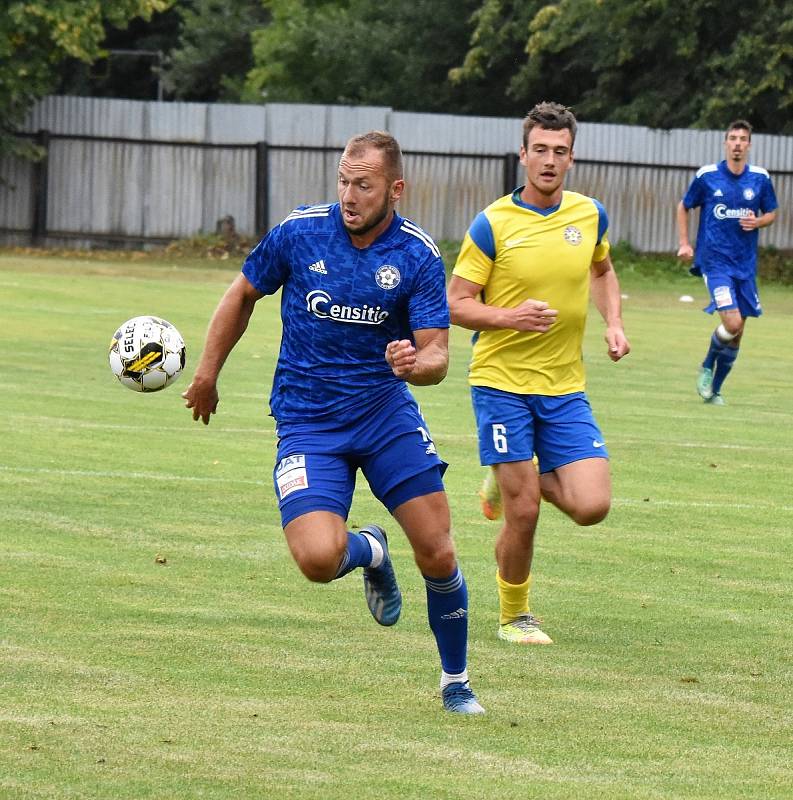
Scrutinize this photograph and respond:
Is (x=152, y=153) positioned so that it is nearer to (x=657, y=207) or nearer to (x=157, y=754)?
(x=657, y=207)

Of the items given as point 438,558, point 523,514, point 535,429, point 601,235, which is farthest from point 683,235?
point 438,558

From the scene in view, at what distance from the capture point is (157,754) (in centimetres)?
579

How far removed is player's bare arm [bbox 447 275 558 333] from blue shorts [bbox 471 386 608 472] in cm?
44

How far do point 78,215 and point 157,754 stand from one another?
1264 inches

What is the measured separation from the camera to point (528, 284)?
8320mm

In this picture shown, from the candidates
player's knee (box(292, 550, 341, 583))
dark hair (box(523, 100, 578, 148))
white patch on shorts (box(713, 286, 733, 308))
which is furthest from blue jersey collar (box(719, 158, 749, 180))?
player's knee (box(292, 550, 341, 583))

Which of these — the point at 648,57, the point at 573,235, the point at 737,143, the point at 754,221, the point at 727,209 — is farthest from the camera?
the point at 648,57

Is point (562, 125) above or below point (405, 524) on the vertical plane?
above

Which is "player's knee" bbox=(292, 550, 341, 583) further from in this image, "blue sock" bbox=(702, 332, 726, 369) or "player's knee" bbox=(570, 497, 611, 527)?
"blue sock" bbox=(702, 332, 726, 369)

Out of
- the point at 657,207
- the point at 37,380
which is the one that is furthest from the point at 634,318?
the point at 37,380

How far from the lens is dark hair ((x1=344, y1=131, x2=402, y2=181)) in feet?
21.9

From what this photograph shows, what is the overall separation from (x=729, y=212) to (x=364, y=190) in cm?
1172

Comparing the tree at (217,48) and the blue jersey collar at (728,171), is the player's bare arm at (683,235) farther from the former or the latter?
the tree at (217,48)

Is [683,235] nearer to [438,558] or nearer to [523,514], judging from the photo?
[523,514]
